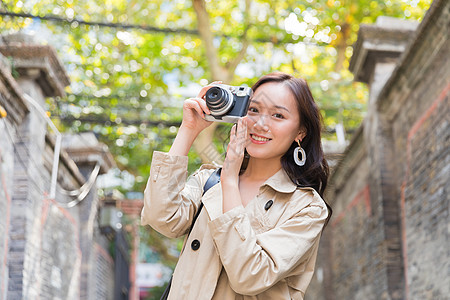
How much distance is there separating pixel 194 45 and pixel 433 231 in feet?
32.3

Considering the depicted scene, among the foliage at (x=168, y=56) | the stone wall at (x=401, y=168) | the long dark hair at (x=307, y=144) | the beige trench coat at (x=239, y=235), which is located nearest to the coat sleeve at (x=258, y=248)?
the beige trench coat at (x=239, y=235)

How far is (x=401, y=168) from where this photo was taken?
7410 mm

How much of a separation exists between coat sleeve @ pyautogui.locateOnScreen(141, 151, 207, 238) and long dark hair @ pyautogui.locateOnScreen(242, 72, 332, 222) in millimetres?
375

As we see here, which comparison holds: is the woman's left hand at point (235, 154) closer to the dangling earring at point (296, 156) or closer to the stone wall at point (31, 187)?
the dangling earring at point (296, 156)

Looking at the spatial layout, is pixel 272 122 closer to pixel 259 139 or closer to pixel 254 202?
pixel 259 139

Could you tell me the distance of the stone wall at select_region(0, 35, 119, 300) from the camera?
626 cm

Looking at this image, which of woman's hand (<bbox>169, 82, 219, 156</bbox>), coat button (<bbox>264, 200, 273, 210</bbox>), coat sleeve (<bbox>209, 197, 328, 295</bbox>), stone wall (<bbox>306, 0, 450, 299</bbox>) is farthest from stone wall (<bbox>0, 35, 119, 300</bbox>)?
coat sleeve (<bbox>209, 197, 328, 295</bbox>)

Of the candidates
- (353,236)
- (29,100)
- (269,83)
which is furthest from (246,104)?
(353,236)

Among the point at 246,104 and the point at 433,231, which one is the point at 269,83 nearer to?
the point at 246,104

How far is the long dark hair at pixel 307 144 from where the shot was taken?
7.07 ft

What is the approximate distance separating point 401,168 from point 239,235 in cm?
591

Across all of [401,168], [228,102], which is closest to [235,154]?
[228,102]

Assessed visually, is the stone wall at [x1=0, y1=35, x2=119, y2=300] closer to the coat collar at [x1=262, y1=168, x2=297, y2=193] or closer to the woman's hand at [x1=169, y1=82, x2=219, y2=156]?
the woman's hand at [x1=169, y1=82, x2=219, y2=156]

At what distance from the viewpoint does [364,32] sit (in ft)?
26.0
